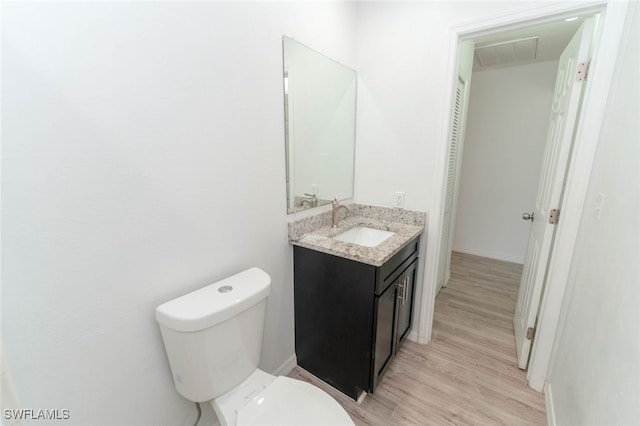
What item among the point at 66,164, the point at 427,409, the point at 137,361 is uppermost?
the point at 66,164

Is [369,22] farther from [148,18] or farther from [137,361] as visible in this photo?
[137,361]

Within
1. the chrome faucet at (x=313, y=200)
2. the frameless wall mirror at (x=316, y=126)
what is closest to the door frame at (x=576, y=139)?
the frameless wall mirror at (x=316, y=126)

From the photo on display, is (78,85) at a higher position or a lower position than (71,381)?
higher

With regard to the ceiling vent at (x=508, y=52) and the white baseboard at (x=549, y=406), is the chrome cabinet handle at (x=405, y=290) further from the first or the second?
the ceiling vent at (x=508, y=52)

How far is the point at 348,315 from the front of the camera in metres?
1.45

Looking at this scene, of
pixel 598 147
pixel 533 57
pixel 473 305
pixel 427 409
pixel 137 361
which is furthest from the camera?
pixel 533 57

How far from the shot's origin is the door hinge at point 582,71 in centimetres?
135

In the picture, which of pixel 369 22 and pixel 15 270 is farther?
pixel 369 22

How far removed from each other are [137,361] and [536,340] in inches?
79.6

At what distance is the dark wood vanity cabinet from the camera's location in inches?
54.6

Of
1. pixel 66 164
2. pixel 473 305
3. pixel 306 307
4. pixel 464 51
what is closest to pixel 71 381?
pixel 66 164

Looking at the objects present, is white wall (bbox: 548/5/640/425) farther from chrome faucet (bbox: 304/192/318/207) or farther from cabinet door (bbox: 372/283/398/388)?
chrome faucet (bbox: 304/192/318/207)

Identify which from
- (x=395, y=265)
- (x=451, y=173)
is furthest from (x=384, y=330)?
(x=451, y=173)

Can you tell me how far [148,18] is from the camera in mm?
874
